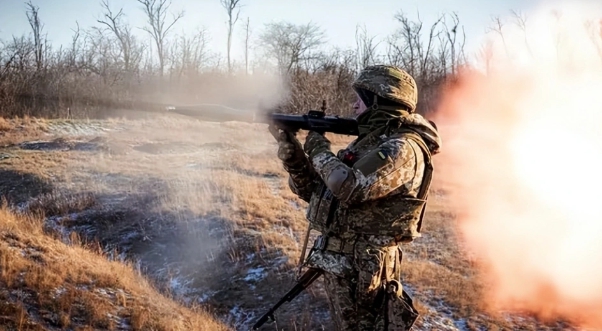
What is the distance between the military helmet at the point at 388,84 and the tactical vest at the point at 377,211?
0.19 meters

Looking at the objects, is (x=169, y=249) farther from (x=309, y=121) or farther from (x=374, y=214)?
(x=374, y=214)

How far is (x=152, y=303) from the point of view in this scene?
614 centimetres

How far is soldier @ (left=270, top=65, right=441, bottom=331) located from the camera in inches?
115

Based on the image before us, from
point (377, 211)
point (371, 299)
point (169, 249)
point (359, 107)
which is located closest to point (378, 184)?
point (377, 211)

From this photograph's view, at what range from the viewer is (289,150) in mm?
3277

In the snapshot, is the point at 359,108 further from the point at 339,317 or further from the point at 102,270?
the point at 102,270

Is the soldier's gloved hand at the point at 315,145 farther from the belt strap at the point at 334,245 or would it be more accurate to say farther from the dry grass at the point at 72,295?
the dry grass at the point at 72,295

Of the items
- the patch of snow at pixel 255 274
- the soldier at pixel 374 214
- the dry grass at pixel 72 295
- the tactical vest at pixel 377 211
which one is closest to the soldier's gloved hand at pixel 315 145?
the soldier at pixel 374 214

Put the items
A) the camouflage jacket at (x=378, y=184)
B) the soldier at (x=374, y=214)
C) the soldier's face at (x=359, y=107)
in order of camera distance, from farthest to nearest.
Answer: the soldier's face at (x=359, y=107) < the soldier at (x=374, y=214) < the camouflage jacket at (x=378, y=184)

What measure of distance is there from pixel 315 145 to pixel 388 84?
0.54m

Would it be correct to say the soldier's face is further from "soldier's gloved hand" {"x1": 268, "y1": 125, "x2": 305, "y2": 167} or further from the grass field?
the grass field

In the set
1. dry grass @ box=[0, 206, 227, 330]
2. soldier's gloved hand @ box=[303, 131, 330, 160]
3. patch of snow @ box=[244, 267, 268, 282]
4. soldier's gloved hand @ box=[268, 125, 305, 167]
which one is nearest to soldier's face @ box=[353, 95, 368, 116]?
soldier's gloved hand @ box=[303, 131, 330, 160]

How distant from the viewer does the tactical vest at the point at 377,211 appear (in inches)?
115

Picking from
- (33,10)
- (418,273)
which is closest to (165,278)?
(418,273)
